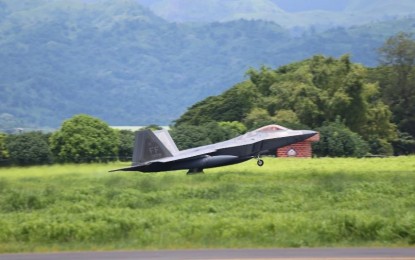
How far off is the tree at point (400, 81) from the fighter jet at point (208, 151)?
5402cm

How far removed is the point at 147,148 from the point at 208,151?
2789 mm

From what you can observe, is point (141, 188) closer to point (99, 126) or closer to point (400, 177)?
point (400, 177)

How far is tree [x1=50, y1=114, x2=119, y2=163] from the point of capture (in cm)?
4603

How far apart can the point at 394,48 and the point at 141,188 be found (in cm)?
6703

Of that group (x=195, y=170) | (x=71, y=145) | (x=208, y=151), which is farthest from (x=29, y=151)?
(x=208, y=151)

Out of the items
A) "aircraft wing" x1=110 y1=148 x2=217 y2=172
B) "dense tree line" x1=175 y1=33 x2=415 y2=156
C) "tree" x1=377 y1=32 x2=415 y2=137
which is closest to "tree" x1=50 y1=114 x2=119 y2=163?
"aircraft wing" x1=110 y1=148 x2=217 y2=172

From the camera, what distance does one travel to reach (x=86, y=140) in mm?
48875

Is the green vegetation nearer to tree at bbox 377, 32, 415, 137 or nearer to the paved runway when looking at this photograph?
tree at bbox 377, 32, 415, 137

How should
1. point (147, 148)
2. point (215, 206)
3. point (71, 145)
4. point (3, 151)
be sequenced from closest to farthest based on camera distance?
1. point (215, 206)
2. point (147, 148)
3. point (3, 151)
4. point (71, 145)

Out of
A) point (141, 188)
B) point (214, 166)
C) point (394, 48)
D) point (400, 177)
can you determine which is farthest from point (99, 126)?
point (394, 48)

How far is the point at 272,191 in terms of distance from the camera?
31438mm

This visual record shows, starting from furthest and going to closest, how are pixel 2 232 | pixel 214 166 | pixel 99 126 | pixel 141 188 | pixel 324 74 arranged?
pixel 324 74, pixel 99 126, pixel 214 166, pixel 141 188, pixel 2 232

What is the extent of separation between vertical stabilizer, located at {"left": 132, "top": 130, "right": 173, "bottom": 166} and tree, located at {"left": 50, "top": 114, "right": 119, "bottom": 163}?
16.0ft

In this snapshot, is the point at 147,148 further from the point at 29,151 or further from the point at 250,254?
the point at 250,254
